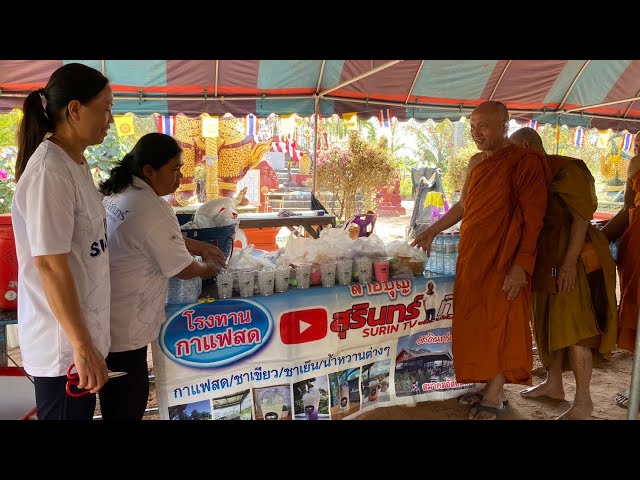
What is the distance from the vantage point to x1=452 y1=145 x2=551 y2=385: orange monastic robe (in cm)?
250

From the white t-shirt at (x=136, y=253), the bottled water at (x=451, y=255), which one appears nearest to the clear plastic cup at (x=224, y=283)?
the white t-shirt at (x=136, y=253)

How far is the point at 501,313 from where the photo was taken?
2596mm

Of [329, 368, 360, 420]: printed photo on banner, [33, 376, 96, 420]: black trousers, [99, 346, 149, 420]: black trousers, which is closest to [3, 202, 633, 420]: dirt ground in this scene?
[329, 368, 360, 420]: printed photo on banner

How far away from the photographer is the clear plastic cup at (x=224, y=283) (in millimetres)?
2246

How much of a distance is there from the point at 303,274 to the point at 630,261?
2057 mm

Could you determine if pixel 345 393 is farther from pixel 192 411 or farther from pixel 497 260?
pixel 497 260

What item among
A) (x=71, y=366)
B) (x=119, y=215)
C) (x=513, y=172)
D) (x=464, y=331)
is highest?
(x=513, y=172)

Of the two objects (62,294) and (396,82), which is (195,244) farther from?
(396,82)

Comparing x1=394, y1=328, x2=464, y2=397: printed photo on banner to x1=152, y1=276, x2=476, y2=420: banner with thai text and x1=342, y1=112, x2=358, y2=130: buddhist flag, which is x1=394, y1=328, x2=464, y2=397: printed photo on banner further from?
x1=342, y1=112, x2=358, y2=130: buddhist flag

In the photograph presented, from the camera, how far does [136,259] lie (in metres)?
1.74

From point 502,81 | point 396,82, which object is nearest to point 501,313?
point 396,82

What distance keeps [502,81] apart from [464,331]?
14.8ft

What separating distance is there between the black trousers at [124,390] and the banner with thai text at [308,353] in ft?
1.01

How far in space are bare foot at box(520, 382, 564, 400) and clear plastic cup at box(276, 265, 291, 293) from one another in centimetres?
194
